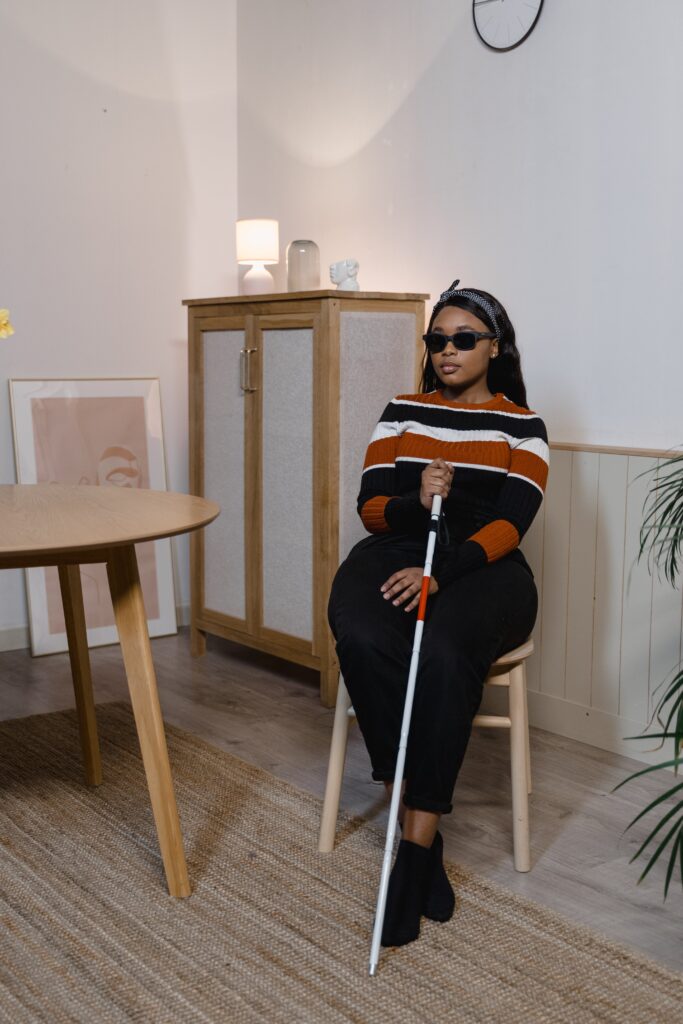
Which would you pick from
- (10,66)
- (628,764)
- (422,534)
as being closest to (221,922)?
(422,534)

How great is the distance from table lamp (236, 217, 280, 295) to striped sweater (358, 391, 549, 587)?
1503 millimetres

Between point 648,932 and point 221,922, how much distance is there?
2.53 ft

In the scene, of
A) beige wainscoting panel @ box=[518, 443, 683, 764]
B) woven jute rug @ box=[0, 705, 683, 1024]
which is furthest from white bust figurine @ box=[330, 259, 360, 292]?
woven jute rug @ box=[0, 705, 683, 1024]

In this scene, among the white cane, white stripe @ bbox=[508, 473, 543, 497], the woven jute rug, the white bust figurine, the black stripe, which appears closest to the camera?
the woven jute rug

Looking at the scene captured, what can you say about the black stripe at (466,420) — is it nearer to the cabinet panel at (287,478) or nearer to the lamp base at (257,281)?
the cabinet panel at (287,478)

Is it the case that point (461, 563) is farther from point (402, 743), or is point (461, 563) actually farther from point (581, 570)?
point (581, 570)

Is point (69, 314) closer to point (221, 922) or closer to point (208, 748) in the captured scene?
point (208, 748)

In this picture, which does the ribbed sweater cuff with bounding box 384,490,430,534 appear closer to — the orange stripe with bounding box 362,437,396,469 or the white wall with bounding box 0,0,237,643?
the orange stripe with bounding box 362,437,396,469

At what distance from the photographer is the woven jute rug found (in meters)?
1.73

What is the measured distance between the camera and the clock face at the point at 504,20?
9.97 ft

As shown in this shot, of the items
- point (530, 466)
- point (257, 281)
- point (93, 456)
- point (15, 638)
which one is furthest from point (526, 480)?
point (15, 638)

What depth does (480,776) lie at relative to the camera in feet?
8.94

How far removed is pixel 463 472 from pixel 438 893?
90 cm

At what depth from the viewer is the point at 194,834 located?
7.69 ft
